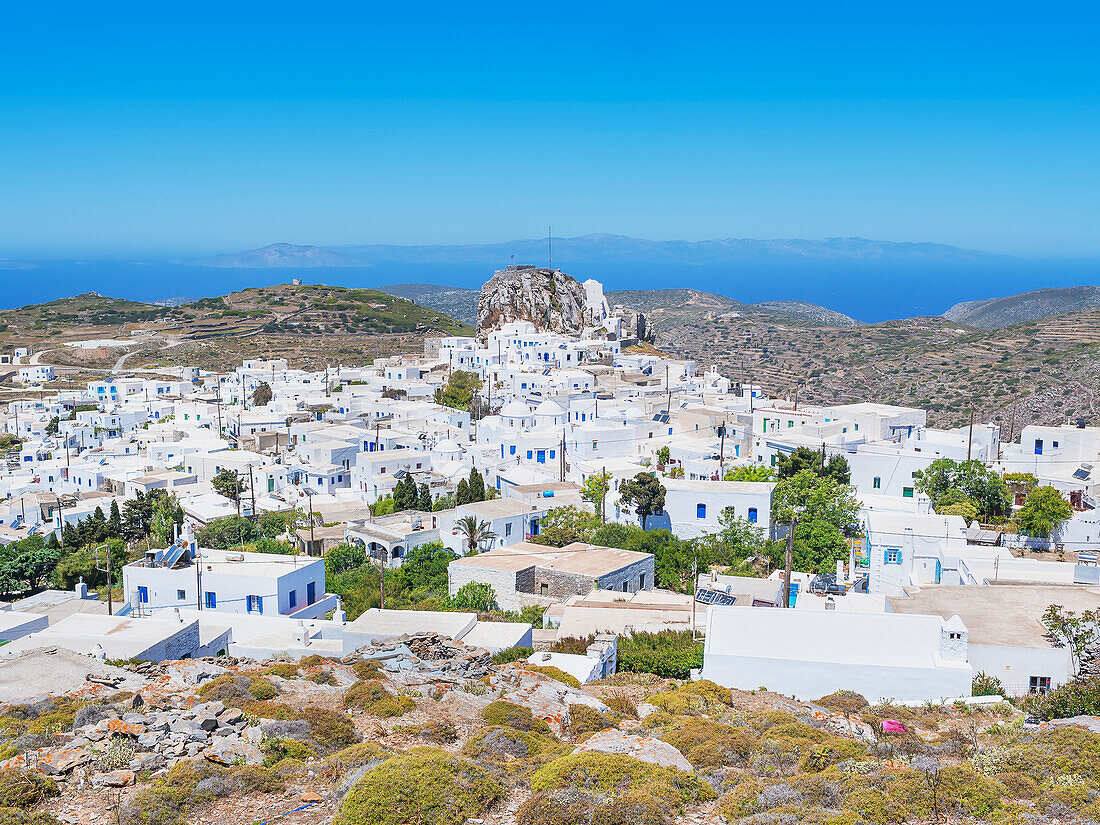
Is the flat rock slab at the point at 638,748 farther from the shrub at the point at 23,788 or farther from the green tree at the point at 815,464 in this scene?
the green tree at the point at 815,464

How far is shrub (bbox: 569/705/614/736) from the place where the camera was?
11.3 m

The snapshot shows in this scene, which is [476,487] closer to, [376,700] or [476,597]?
[476,597]

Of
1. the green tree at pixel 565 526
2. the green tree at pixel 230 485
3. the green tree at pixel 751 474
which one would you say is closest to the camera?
the green tree at pixel 565 526

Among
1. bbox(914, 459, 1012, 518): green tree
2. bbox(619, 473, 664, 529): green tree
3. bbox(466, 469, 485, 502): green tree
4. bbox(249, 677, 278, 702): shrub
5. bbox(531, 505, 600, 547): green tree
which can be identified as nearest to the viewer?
bbox(249, 677, 278, 702): shrub

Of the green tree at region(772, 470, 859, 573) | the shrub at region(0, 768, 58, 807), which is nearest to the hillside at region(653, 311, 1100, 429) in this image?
the green tree at region(772, 470, 859, 573)

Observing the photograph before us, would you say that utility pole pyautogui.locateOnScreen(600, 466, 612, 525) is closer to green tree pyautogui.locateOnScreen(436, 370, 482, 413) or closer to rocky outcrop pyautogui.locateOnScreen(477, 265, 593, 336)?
green tree pyautogui.locateOnScreen(436, 370, 482, 413)

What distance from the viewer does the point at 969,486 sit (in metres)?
27.9

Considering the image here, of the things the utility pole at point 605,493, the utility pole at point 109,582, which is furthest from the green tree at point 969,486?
the utility pole at point 109,582

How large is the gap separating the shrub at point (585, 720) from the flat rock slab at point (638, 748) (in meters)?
0.65

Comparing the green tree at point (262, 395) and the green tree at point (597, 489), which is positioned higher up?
the green tree at point (262, 395)

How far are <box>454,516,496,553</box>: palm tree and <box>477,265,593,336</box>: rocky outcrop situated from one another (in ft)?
162

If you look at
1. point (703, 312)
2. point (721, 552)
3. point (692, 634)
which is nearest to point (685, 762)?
point (692, 634)

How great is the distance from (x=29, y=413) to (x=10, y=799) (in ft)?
199

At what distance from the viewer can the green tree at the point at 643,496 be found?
2786cm
